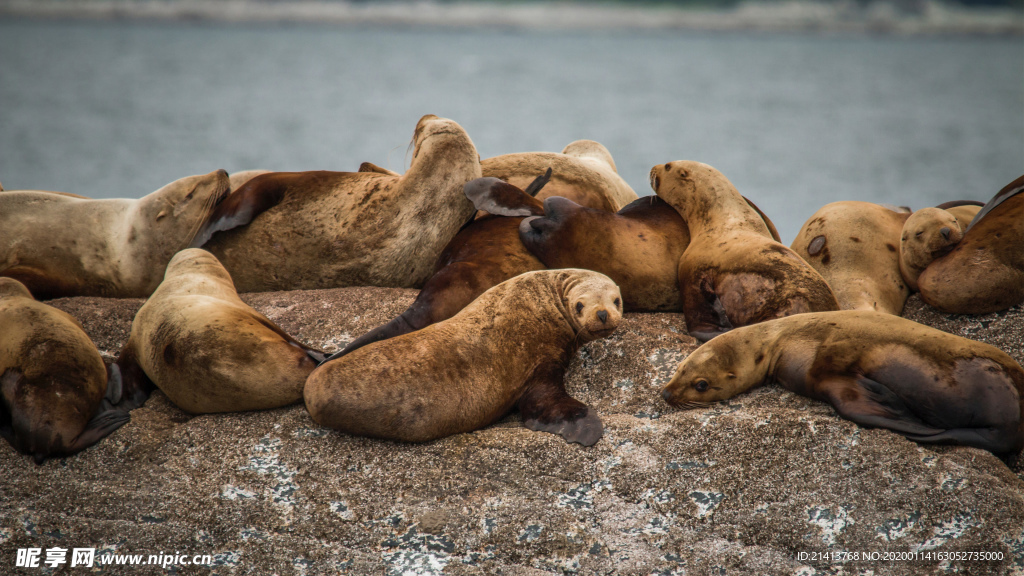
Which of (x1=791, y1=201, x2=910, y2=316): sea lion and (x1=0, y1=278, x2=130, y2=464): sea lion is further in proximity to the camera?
(x1=791, y1=201, x2=910, y2=316): sea lion

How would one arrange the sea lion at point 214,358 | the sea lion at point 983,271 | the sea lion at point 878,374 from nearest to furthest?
the sea lion at point 878,374, the sea lion at point 214,358, the sea lion at point 983,271

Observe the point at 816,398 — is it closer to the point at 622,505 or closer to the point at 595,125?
the point at 622,505

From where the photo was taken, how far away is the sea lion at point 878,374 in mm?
2982

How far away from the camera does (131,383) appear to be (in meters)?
3.60

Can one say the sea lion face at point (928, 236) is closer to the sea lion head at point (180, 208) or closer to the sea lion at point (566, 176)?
the sea lion at point (566, 176)

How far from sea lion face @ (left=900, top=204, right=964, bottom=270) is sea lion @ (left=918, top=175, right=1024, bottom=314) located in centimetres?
5

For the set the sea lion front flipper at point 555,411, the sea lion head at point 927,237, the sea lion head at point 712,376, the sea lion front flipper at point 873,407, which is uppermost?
the sea lion head at point 927,237

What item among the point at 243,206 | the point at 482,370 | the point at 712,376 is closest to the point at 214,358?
the point at 482,370

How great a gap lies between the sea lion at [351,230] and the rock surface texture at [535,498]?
1.51m

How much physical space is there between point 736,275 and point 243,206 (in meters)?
3.02

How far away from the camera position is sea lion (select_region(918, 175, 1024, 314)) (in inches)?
158

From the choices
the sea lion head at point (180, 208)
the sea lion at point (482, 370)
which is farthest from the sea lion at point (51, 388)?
the sea lion head at point (180, 208)

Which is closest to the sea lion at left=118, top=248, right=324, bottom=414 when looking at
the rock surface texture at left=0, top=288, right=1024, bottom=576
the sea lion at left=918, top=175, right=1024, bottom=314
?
the rock surface texture at left=0, top=288, right=1024, bottom=576

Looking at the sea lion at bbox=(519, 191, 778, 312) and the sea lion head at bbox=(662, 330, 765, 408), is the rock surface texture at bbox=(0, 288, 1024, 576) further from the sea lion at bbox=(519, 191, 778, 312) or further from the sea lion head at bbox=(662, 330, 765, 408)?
the sea lion at bbox=(519, 191, 778, 312)
